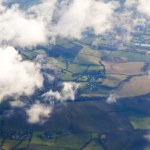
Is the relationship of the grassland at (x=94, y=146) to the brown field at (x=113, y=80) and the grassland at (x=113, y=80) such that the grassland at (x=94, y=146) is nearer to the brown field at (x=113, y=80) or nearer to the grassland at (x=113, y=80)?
the grassland at (x=113, y=80)

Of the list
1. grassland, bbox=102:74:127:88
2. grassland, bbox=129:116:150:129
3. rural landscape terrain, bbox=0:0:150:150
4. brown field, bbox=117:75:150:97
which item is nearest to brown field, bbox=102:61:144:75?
rural landscape terrain, bbox=0:0:150:150

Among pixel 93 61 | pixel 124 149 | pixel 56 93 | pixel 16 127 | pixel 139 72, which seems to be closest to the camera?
pixel 124 149

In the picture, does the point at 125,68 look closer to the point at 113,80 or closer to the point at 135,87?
→ the point at 113,80

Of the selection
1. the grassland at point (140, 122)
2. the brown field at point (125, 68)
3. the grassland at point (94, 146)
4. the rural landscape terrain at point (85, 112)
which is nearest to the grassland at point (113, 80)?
the rural landscape terrain at point (85, 112)

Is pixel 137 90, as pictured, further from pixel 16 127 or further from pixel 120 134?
pixel 16 127

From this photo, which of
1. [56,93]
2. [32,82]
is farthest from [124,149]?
[32,82]

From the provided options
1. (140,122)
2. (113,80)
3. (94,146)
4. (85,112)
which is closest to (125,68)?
(113,80)
